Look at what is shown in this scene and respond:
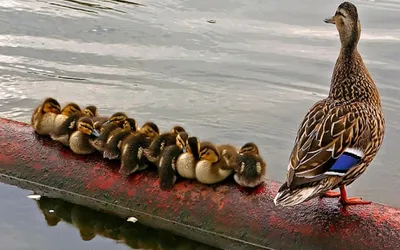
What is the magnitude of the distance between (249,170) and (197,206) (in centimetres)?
33

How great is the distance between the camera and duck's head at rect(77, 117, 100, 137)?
14.1ft

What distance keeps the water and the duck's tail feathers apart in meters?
1.77

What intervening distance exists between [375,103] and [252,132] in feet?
7.97

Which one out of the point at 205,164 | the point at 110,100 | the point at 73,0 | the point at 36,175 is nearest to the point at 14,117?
the point at 110,100

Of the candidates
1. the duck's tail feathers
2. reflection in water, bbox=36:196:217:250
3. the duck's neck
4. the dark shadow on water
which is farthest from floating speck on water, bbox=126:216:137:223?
the dark shadow on water

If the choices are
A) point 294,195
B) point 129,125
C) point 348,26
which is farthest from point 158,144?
point 348,26

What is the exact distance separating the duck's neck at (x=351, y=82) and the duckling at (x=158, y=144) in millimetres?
→ 928

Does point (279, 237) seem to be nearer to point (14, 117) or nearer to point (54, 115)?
point (54, 115)

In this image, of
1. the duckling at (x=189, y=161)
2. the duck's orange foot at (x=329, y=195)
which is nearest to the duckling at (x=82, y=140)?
the duckling at (x=189, y=161)

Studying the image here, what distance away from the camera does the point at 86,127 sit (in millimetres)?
4355

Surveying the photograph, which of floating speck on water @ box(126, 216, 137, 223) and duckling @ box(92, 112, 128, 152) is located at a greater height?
duckling @ box(92, 112, 128, 152)

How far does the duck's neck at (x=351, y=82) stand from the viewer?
402 cm

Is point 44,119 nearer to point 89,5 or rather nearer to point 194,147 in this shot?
point 194,147

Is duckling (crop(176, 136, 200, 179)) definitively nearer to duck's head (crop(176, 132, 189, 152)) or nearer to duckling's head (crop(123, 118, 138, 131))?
duck's head (crop(176, 132, 189, 152))
